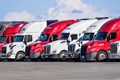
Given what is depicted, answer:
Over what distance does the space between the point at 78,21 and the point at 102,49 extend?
5.56 metres

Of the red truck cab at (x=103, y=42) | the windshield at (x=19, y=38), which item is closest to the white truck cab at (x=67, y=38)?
the red truck cab at (x=103, y=42)

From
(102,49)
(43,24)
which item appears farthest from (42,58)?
(102,49)

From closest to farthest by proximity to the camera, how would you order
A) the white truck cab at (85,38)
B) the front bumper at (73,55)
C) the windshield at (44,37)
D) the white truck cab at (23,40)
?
the white truck cab at (85,38) → the front bumper at (73,55) → the windshield at (44,37) → the white truck cab at (23,40)

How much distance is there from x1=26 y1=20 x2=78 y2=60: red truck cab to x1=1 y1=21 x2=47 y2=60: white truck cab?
5.10 ft

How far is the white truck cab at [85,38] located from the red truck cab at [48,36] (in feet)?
9.13

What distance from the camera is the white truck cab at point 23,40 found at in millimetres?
41281

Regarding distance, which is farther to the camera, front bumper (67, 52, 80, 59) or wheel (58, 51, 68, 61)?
wheel (58, 51, 68, 61)

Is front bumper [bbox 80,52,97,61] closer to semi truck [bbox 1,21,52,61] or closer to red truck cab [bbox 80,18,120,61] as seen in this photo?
red truck cab [bbox 80,18,120,61]

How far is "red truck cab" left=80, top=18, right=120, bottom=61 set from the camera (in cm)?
3384

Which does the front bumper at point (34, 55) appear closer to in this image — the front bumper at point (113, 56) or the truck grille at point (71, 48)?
the truck grille at point (71, 48)

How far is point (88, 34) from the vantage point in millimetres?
36094

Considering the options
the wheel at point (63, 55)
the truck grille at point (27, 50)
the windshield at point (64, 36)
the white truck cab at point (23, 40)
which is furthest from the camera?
the white truck cab at point (23, 40)

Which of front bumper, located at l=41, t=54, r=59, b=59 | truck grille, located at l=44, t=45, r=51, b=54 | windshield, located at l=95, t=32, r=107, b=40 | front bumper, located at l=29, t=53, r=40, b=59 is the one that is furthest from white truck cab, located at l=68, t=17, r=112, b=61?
front bumper, located at l=29, t=53, r=40, b=59

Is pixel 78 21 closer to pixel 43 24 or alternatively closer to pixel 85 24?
pixel 85 24
